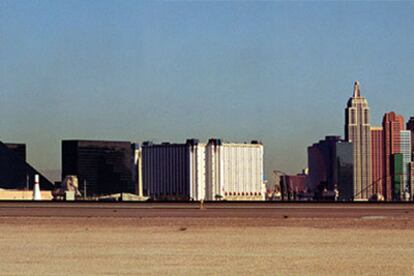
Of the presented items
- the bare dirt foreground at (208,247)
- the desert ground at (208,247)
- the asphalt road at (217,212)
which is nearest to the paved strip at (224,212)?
the asphalt road at (217,212)

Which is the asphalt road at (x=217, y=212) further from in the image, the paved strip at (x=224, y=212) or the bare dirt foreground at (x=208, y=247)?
the bare dirt foreground at (x=208, y=247)

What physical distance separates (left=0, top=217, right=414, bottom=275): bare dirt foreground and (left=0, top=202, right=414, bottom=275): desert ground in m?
0.03

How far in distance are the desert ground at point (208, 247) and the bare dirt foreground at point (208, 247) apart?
0.11ft

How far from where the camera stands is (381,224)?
6762 centimetres

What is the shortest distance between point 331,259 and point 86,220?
1416 inches

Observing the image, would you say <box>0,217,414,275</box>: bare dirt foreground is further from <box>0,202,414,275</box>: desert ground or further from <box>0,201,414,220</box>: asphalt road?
<box>0,201,414,220</box>: asphalt road

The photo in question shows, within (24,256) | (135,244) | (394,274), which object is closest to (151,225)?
(135,244)

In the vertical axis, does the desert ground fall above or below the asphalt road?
below

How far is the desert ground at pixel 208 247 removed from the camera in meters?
37.1

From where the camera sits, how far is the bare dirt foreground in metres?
37.2

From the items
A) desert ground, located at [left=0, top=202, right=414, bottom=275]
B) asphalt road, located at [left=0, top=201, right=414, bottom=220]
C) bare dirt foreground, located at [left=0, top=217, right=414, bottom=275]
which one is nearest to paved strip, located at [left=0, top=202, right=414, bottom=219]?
asphalt road, located at [left=0, top=201, right=414, bottom=220]

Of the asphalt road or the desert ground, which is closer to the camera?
the desert ground

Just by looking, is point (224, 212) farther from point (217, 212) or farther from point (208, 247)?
point (208, 247)

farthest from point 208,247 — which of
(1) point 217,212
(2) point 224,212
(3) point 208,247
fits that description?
(1) point 217,212
